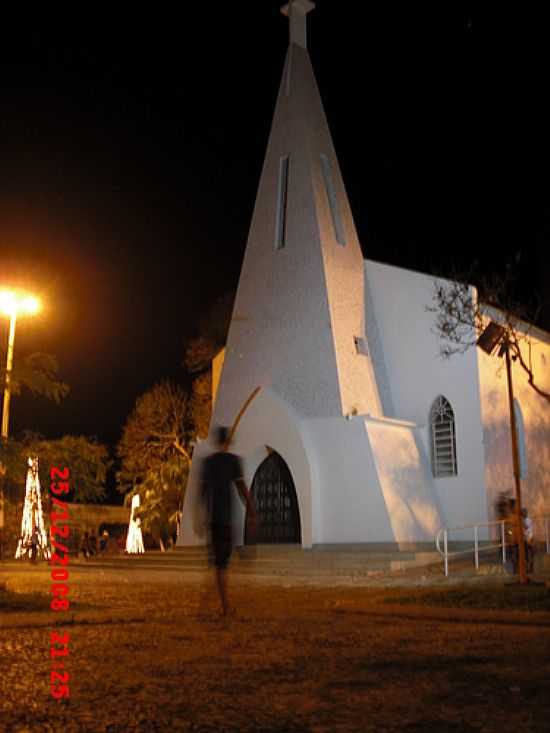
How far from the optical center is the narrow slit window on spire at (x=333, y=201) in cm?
2159

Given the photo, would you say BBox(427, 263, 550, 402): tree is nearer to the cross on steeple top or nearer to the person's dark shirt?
the person's dark shirt

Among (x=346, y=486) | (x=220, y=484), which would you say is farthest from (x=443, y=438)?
(x=220, y=484)

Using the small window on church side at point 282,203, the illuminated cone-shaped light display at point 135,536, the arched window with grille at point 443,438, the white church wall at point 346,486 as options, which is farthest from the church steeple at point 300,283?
the illuminated cone-shaped light display at point 135,536

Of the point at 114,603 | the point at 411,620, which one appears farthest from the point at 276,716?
the point at 114,603

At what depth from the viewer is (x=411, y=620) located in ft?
24.9

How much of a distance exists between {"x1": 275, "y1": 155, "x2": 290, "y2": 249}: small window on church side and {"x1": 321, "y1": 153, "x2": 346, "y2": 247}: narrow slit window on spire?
107 centimetres

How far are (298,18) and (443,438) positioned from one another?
1339 centimetres

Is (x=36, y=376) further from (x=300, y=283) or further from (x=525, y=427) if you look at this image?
(x=525, y=427)

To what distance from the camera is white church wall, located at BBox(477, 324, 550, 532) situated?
64.6 feet

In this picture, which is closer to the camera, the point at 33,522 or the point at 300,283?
the point at 300,283

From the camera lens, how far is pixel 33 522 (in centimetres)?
2180
